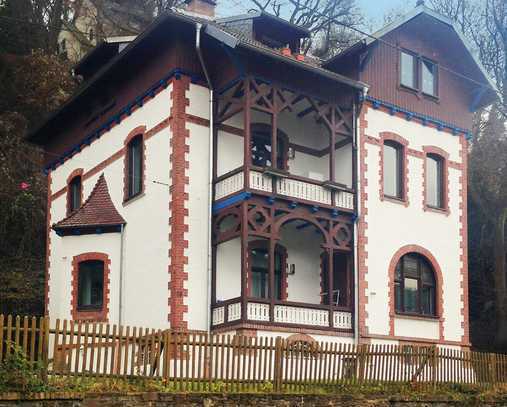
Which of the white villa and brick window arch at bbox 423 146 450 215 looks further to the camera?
brick window arch at bbox 423 146 450 215

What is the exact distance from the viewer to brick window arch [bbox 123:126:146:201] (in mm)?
24984

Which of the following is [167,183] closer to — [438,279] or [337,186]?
[337,186]

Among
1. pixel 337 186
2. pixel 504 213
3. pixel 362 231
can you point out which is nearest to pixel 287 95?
pixel 337 186

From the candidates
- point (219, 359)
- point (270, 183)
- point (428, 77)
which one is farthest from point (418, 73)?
point (219, 359)

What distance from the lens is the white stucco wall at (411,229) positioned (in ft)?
82.1

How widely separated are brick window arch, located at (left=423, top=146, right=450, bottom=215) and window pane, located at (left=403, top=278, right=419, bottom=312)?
2413 millimetres

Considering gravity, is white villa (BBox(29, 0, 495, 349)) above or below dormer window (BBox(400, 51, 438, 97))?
below

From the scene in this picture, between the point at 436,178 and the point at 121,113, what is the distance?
33.0 ft

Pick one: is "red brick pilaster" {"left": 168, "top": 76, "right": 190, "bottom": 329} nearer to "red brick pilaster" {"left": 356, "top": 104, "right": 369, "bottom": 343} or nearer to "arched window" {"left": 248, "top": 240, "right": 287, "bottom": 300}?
"arched window" {"left": 248, "top": 240, "right": 287, "bottom": 300}

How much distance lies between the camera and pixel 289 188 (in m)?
23.0

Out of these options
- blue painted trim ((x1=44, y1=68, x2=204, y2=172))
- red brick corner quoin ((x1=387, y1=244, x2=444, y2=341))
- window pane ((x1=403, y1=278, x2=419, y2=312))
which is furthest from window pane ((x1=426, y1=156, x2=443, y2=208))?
blue painted trim ((x1=44, y1=68, x2=204, y2=172))

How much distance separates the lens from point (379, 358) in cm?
1975

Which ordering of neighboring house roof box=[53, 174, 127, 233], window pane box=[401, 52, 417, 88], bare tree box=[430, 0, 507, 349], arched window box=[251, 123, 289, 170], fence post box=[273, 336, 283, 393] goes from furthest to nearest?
bare tree box=[430, 0, 507, 349] → window pane box=[401, 52, 417, 88] → neighboring house roof box=[53, 174, 127, 233] → arched window box=[251, 123, 289, 170] → fence post box=[273, 336, 283, 393]

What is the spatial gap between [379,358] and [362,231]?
5686mm
